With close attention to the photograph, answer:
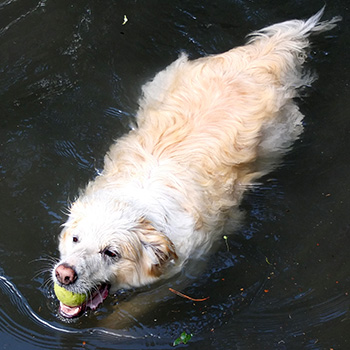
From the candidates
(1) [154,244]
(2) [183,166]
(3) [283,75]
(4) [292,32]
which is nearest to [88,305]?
(1) [154,244]

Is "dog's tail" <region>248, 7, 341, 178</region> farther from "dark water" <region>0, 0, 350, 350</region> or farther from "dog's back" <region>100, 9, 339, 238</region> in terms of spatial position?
"dark water" <region>0, 0, 350, 350</region>

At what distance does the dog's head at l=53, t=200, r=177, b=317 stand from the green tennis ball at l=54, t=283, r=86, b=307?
0.23 feet

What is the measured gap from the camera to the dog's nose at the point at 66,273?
3902 mm

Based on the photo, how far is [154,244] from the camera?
4250 mm

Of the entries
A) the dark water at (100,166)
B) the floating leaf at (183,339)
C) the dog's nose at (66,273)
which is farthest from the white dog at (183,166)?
the floating leaf at (183,339)

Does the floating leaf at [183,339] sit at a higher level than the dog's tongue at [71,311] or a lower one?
lower

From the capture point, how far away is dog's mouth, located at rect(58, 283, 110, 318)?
14.1ft

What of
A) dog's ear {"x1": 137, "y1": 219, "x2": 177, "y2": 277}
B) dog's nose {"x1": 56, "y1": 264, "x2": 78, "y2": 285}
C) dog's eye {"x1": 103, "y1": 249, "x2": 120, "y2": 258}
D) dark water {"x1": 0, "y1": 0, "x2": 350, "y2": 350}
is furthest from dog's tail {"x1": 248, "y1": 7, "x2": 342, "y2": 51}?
dog's nose {"x1": 56, "y1": 264, "x2": 78, "y2": 285}

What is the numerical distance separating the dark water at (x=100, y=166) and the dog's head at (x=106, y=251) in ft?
1.16

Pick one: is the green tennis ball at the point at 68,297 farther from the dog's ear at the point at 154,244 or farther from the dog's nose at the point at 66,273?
the dog's ear at the point at 154,244

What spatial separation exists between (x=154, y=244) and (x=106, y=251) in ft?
1.28

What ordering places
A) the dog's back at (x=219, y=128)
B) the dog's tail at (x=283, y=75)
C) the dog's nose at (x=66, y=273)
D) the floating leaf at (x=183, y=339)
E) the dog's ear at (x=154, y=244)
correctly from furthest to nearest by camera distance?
the dog's tail at (x=283, y=75), the dog's back at (x=219, y=128), the floating leaf at (x=183, y=339), the dog's ear at (x=154, y=244), the dog's nose at (x=66, y=273)

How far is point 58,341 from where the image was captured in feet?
14.3

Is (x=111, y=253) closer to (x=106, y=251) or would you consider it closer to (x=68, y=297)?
(x=106, y=251)
